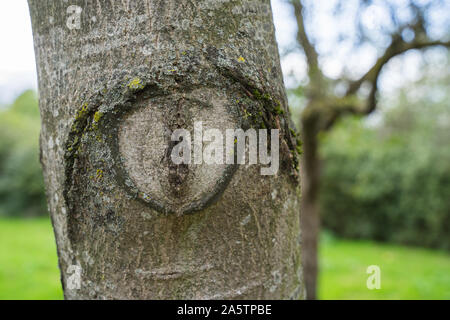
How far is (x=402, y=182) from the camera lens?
1174 centimetres

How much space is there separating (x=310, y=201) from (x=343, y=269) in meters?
3.77

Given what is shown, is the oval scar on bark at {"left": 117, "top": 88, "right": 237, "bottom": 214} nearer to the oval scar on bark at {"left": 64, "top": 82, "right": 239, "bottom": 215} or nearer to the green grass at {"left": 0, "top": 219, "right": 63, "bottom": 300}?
the oval scar on bark at {"left": 64, "top": 82, "right": 239, "bottom": 215}

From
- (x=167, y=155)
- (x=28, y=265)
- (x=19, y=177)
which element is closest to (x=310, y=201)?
A: (x=167, y=155)

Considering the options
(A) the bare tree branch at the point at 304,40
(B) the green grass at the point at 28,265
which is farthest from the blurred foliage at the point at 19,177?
(A) the bare tree branch at the point at 304,40

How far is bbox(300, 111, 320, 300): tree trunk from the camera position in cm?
530

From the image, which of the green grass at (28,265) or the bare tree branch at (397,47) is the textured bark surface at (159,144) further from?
the green grass at (28,265)

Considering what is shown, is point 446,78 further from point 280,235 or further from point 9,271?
point 9,271

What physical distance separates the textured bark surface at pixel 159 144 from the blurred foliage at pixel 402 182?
918 centimetres

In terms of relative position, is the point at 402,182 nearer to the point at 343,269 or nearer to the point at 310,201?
the point at 343,269

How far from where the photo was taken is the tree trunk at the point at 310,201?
5.30 metres

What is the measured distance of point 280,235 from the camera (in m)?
1.17

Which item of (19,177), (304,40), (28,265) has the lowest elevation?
(28,265)
